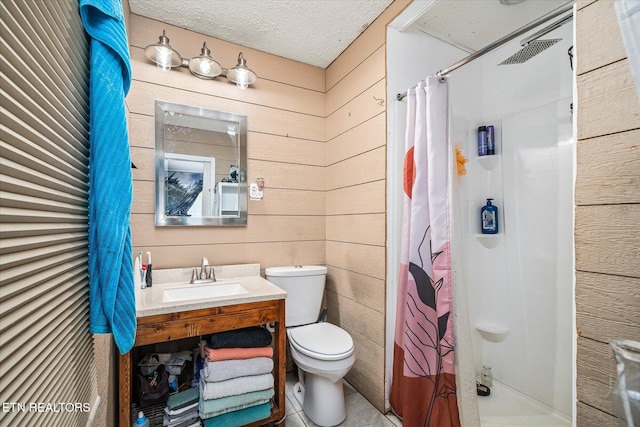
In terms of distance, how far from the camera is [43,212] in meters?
0.58

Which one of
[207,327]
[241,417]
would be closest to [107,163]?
[207,327]

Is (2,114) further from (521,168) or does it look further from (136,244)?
(521,168)

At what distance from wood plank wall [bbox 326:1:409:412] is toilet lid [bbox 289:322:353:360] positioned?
0.74 ft

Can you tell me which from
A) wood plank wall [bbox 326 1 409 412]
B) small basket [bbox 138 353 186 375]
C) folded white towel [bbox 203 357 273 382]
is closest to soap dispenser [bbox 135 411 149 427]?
small basket [bbox 138 353 186 375]

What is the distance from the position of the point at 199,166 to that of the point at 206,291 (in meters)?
0.84

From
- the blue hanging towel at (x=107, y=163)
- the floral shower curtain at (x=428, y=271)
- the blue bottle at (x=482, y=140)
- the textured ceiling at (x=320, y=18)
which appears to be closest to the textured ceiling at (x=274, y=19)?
the textured ceiling at (x=320, y=18)

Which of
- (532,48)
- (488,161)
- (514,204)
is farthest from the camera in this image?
(488,161)

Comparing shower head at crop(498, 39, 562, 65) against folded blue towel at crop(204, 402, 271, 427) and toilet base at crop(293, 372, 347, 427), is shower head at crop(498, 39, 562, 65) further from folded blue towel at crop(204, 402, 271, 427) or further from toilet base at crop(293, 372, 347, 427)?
folded blue towel at crop(204, 402, 271, 427)

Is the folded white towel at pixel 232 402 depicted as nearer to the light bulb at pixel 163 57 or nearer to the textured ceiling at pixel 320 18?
the light bulb at pixel 163 57

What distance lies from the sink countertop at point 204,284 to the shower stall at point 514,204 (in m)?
0.80

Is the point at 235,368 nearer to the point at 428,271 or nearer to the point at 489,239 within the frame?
the point at 428,271

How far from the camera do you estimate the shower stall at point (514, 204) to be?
5.65 feet

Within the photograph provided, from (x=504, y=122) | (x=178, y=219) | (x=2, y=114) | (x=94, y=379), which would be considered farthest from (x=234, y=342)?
(x=504, y=122)

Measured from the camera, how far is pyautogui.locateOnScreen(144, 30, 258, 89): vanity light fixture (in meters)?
1.75
